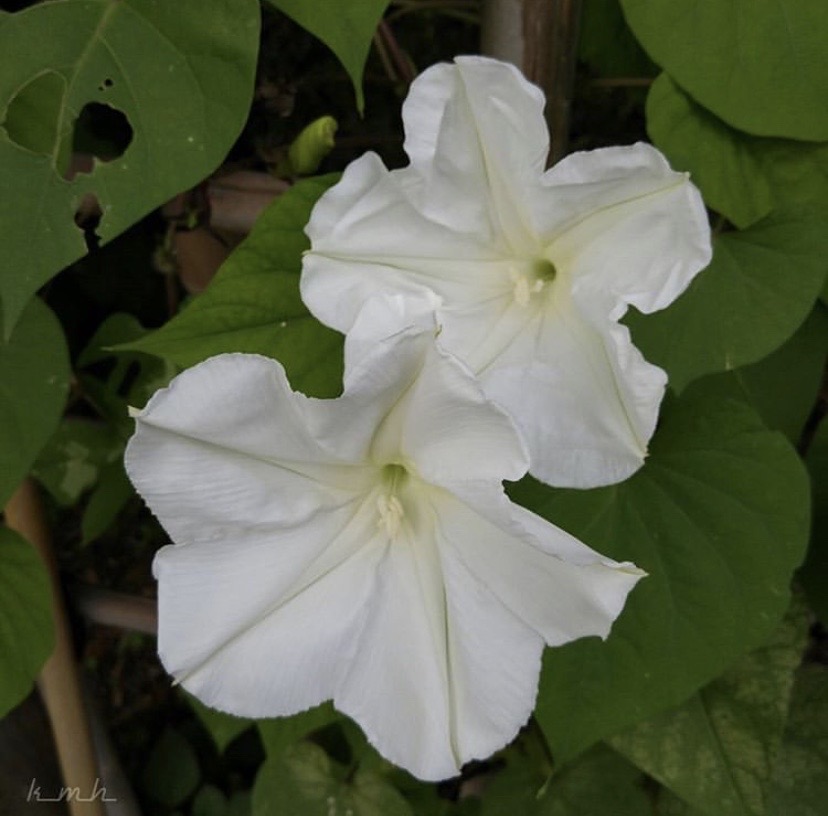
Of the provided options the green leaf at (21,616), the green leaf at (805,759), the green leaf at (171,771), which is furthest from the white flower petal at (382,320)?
the green leaf at (171,771)

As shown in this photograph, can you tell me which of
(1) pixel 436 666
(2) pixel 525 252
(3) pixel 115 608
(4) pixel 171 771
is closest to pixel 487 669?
(1) pixel 436 666

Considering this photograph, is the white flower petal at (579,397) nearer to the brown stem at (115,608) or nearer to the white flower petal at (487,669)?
the white flower petal at (487,669)

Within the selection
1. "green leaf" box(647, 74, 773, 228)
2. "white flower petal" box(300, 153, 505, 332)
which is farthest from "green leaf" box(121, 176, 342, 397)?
"green leaf" box(647, 74, 773, 228)

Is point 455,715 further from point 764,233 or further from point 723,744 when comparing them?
point 764,233

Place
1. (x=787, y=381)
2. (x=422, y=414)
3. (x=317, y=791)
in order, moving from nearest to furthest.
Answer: (x=422, y=414)
(x=787, y=381)
(x=317, y=791)

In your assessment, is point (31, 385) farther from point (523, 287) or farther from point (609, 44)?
point (609, 44)

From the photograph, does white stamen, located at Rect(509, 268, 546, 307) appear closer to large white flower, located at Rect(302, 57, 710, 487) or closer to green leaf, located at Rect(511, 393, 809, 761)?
large white flower, located at Rect(302, 57, 710, 487)
